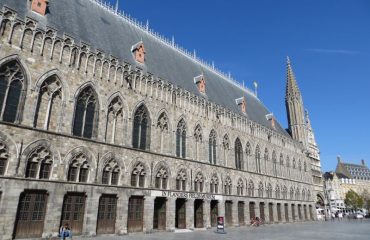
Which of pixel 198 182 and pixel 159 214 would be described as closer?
pixel 159 214

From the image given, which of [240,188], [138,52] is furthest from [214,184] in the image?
[138,52]

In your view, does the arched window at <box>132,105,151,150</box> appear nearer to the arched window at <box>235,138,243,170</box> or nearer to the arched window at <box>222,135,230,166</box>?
the arched window at <box>222,135,230,166</box>

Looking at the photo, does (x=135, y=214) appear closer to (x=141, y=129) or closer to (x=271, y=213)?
(x=141, y=129)

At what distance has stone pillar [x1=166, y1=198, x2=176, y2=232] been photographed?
26.3 m

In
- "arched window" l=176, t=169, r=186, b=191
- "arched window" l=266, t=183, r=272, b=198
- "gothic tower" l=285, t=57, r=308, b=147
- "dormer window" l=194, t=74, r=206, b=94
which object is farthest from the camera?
"gothic tower" l=285, t=57, r=308, b=147

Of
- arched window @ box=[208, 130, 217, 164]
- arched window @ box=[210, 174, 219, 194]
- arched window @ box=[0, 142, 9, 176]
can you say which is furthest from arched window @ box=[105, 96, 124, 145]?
arched window @ box=[210, 174, 219, 194]

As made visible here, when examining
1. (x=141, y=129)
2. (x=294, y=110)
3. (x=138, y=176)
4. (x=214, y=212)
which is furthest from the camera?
(x=294, y=110)

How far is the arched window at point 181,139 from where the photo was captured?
1175 inches

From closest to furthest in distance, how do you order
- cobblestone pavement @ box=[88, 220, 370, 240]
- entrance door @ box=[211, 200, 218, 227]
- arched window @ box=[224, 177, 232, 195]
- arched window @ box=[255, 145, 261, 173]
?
cobblestone pavement @ box=[88, 220, 370, 240] → entrance door @ box=[211, 200, 218, 227] → arched window @ box=[224, 177, 232, 195] → arched window @ box=[255, 145, 261, 173]

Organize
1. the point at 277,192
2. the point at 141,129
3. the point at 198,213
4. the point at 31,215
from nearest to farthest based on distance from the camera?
the point at 31,215
the point at 141,129
the point at 198,213
the point at 277,192

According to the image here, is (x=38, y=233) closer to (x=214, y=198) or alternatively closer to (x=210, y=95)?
(x=214, y=198)

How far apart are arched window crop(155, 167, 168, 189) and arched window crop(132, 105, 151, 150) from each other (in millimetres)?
2625

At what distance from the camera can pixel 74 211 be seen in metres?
20.4

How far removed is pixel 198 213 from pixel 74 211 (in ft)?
48.0
